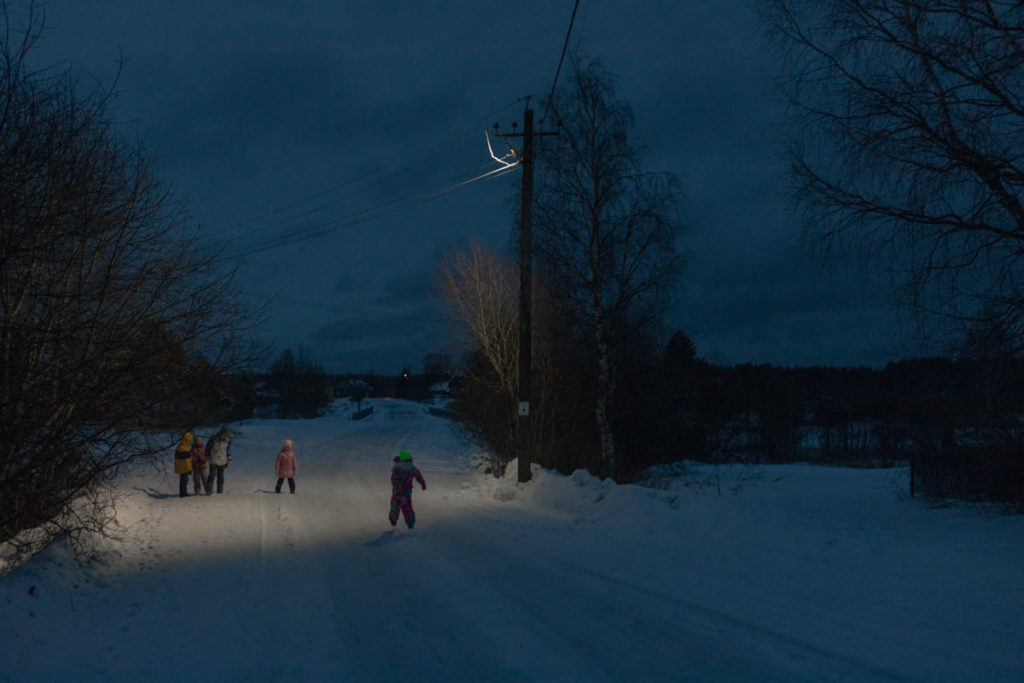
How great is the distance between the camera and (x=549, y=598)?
272 inches

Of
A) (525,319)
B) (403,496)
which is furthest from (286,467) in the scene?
(525,319)

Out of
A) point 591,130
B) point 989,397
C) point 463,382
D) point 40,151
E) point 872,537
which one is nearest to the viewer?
point 40,151

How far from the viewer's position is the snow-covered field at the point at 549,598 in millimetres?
5129

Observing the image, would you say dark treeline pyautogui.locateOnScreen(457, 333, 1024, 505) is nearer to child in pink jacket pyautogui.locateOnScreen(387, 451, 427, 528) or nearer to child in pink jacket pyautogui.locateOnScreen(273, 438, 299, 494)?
child in pink jacket pyautogui.locateOnScreen(273, 438, 299, 494)

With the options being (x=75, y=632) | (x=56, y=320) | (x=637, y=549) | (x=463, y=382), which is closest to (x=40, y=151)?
(x=56, y=320)

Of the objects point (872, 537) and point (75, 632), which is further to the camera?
point (872, 537)

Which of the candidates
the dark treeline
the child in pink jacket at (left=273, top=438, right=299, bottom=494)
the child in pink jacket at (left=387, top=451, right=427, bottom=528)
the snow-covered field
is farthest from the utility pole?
the child in pink jacket at (left=273, top=438, right=299, bottom=494)

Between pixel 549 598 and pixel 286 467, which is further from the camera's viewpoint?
pixel 286 467

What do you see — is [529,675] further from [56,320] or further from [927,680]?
[56,320]

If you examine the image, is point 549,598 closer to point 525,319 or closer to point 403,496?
point 403,496

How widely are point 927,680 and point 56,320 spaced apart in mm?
8847

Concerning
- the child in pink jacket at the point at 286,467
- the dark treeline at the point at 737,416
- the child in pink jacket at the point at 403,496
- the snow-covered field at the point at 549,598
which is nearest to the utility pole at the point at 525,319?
the snow-covered field at the point at 549,598

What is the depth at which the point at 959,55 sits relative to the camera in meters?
7.41

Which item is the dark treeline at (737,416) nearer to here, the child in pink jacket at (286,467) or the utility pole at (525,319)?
the utility pole at (525,319)
